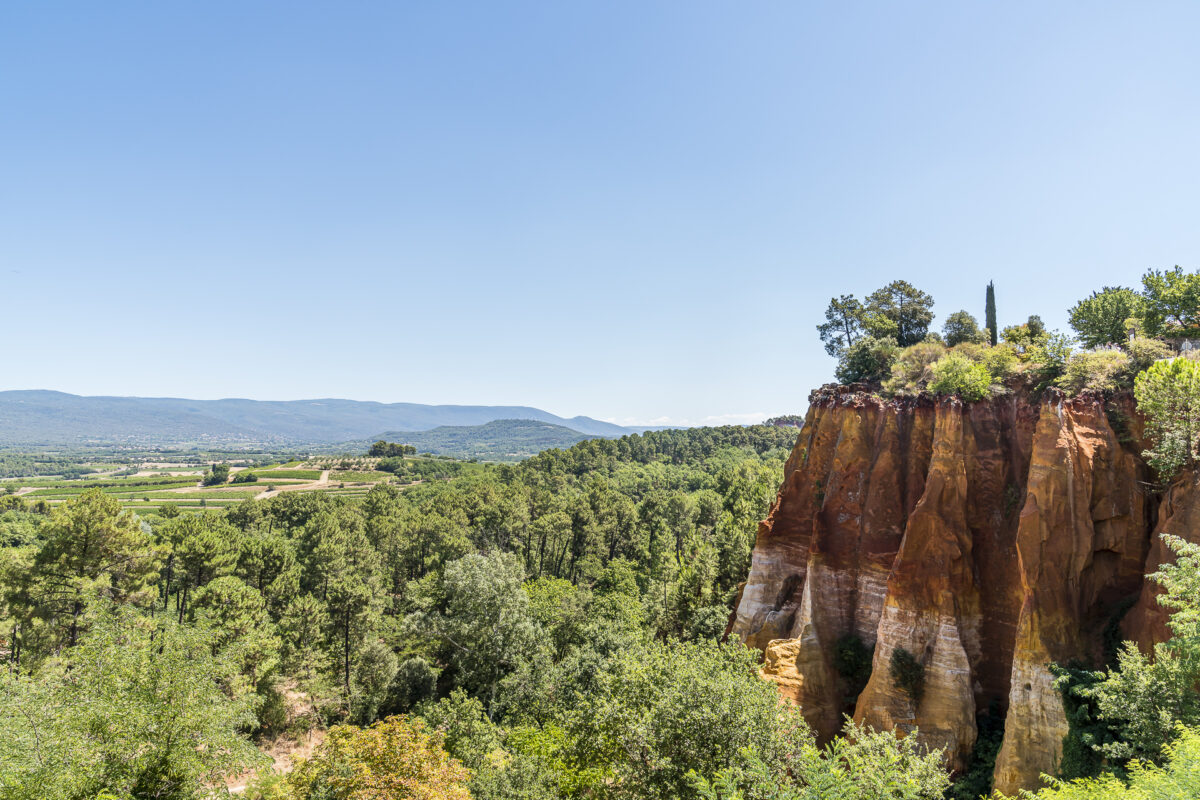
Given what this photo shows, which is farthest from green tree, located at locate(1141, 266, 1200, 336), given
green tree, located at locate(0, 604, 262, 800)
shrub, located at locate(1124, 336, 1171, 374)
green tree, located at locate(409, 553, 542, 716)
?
green tree, located at locate(0, 604, 262, 800)

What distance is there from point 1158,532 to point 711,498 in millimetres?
58201

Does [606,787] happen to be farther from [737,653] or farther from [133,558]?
[133,558]

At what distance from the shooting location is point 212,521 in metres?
51.8

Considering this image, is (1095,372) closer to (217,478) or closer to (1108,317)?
(1108,317)

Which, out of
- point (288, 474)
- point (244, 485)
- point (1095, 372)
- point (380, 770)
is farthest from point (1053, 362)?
point (288, 474)

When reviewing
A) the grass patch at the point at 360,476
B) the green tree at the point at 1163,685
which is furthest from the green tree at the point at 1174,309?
the grass patch at the point at 360,476

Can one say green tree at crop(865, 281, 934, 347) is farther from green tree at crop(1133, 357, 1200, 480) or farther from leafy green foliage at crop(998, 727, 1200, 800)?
leafy green foliage at crop(998, 727, 1200, 800)

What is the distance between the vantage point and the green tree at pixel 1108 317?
82.3ft

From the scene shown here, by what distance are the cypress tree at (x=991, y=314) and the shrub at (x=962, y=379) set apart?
18.5 meters

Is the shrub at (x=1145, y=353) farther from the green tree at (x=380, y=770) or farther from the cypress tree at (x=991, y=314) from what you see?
the green tree at (x=380, y=770)

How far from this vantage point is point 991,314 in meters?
38.2

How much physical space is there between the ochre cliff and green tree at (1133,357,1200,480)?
3.56 ft

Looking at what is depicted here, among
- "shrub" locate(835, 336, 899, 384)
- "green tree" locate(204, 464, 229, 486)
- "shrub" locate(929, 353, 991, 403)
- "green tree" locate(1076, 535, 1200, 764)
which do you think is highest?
"shrub" locate(835, 336, 899, 384)

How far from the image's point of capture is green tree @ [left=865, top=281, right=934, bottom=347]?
128ft
